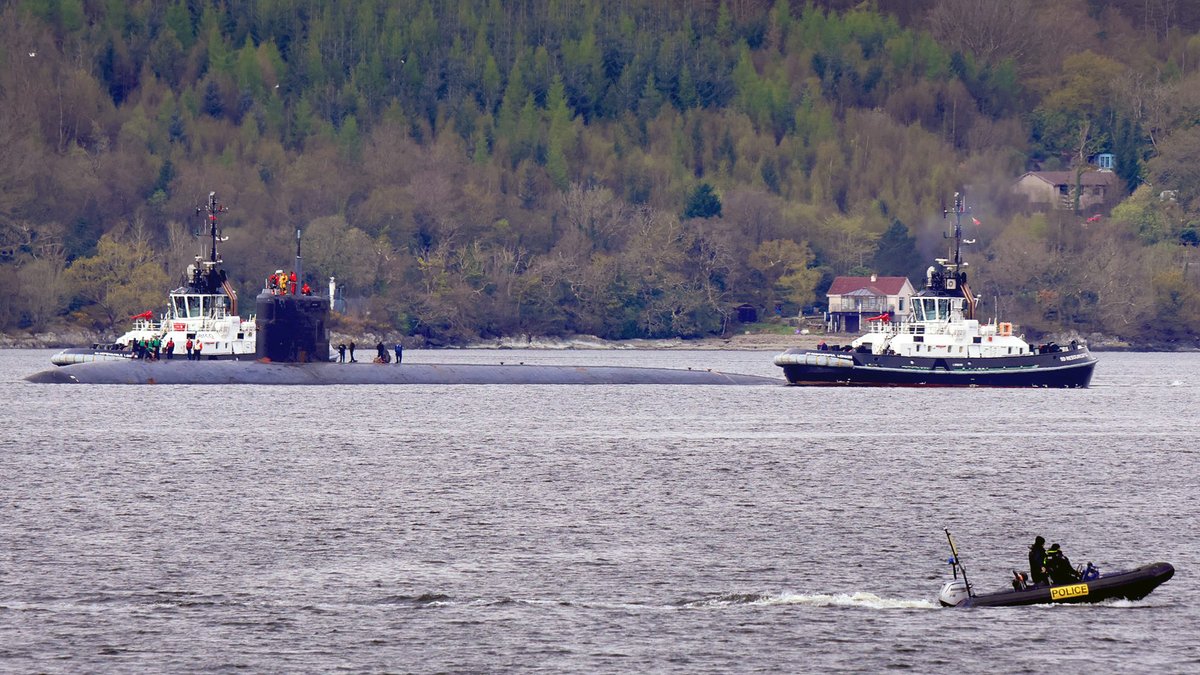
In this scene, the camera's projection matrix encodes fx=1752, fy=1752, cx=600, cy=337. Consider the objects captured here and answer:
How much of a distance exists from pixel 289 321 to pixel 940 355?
38505 mm

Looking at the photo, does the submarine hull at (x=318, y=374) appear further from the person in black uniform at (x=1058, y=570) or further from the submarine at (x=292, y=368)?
the person in black uniform at (x=1058, y=570)

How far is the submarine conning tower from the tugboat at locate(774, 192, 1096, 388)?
29293 mm

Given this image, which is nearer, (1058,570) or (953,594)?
(953,594)

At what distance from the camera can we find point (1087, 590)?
35.6 m

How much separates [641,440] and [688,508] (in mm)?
24862

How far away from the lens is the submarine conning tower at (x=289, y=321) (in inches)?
3563

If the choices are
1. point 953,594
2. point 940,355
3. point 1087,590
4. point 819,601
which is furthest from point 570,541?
point 940,355

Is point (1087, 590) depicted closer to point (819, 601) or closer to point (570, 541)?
point (819, 601)

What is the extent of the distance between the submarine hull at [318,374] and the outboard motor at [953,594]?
59758mm

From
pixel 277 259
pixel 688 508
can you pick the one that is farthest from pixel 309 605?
pixel 277 259

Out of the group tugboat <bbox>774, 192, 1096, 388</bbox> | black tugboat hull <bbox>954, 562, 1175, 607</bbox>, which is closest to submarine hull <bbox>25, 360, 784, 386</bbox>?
tugboat <bbox>774, 192, 1096, 388</bbox>

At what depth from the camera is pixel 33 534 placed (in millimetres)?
44406

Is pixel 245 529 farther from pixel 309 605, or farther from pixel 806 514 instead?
pixel 806 514

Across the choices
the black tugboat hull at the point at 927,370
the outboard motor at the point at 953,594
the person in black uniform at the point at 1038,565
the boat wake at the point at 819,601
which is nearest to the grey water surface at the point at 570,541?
the boat wake at the point at 819,601
